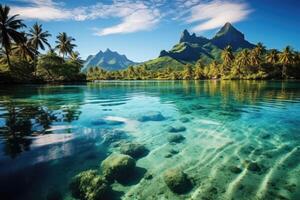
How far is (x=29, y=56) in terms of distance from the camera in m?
73.8

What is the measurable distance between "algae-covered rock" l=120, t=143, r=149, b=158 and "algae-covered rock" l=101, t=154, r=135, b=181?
1.26m

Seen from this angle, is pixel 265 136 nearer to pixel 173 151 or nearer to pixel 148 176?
pixel 173 151

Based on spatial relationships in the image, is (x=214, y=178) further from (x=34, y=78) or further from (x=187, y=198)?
(x=34, y=78)

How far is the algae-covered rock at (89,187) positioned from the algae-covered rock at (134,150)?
100 inches

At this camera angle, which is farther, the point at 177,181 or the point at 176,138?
the point at 176,138

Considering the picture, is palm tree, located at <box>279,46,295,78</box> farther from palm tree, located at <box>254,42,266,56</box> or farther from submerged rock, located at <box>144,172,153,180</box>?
submerged rock, located at <box>144,172,153,180</box>

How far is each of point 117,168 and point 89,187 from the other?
4.26 ft

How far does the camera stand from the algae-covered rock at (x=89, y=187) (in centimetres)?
614

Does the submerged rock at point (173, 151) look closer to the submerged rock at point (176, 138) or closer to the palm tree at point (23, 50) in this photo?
the submerged rock at point (176, 138)

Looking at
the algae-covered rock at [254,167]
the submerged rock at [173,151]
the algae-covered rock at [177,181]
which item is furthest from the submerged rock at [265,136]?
the algae-covered rock at [177,181]

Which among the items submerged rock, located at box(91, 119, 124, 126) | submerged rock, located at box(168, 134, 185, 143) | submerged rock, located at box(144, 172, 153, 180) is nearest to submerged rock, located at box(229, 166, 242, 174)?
submerged rock, located at box(144, 172, 153, 180)

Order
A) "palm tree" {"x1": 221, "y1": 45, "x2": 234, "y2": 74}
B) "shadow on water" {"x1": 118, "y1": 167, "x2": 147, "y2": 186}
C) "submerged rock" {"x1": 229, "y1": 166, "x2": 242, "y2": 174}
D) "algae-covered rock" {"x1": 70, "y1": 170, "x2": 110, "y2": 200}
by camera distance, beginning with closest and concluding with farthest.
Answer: "algae-covered rock" {"x1": 70, "y1": 170, "x2": 110, "y2": 200} < "shadow on water" {"x1": 118, "y1": 167, "x2": 147, "y2": 186} < "submerged rock" {"x1": 229, "y1": 166, "x2": 242, "y2": 174} < "palm tree" {"x1": 221, "y1": 45, "x2": 234, "y2": 74}

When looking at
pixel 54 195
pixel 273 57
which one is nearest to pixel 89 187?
pixel 54 195

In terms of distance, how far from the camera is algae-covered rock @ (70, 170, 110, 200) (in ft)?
20.1
